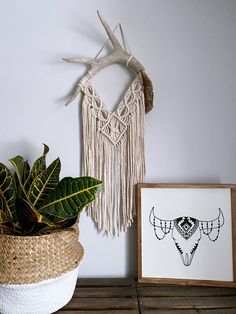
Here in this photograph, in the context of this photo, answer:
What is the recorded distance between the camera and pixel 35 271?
2.34 feet

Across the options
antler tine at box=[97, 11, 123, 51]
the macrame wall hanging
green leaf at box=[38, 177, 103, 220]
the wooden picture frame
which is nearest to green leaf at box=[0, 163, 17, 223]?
green leaf at box=[38, 177, 103, 220]

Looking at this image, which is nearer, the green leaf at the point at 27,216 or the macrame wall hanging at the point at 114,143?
the green leaf at the point at 27,216

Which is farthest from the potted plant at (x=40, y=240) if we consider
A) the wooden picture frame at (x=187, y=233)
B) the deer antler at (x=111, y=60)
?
the deer antler at (x=111, y=60)

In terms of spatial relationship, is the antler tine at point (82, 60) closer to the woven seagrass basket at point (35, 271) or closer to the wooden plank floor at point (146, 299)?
the woven seagrass basket at point (35, 271)

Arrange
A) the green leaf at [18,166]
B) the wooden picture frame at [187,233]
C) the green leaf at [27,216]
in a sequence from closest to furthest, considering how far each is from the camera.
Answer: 1. the green leaf at [27,216]
2. the green leaf at [18,166]
3. the wooden picture frame at [187,233]

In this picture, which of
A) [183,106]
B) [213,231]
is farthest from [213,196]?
[183,106]

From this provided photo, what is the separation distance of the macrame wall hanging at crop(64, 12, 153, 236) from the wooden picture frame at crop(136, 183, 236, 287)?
0.06m

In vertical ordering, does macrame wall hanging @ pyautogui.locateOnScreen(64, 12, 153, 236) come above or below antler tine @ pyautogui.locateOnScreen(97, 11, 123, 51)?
below

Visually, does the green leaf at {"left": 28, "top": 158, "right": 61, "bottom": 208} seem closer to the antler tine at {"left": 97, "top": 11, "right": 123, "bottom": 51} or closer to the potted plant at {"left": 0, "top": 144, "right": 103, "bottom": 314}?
the potted plant at {"left": 0, "top": 144, "right": 103, "bottom": 314}

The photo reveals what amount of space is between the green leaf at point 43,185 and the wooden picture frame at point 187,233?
31 centimetres

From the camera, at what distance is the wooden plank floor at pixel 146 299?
782 mm

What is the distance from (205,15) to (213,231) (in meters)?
0.81

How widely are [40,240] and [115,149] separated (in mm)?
419

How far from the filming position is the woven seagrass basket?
707 millimetres
